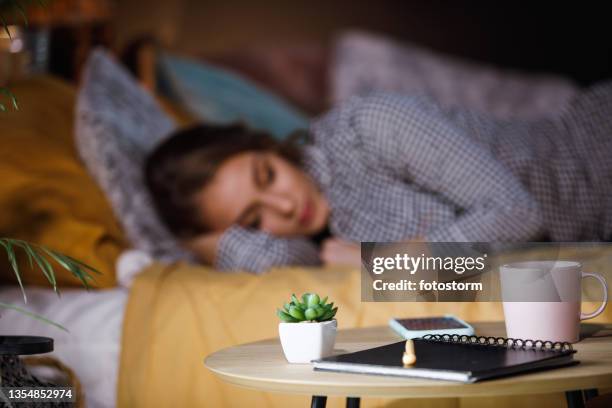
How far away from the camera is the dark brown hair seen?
1.82m

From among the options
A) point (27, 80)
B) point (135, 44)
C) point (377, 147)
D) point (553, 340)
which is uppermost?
point (135, 44)

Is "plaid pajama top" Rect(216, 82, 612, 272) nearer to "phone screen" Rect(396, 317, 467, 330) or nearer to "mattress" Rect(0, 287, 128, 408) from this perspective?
"mattress" Rect(0, 287, 128, 408)

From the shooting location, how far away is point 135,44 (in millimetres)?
2564

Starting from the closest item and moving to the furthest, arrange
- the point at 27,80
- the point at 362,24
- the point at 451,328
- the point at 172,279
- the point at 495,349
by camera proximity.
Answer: the point at 495,349 → the point at 451,328 → the point at 172,279 → the point at 27,80 → the point at 362,24

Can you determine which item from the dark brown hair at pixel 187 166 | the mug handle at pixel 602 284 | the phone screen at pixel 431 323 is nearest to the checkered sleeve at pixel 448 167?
the dark brown hair at pixel 187 166

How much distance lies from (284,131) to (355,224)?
0.88m

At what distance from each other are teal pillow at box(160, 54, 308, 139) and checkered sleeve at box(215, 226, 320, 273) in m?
0.81

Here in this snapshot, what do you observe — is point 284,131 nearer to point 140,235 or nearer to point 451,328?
point 140,235

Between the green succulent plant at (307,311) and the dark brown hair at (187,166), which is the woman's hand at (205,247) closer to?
the dark brown hair at (187,166)

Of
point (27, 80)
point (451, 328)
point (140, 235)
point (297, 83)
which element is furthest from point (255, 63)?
point (451, 328)

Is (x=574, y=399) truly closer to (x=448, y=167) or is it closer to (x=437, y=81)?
(x=448, y=167)

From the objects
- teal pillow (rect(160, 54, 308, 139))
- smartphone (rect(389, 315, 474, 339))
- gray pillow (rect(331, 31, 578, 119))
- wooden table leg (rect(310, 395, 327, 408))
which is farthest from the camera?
gray pillow (rect(331, 31, 578, 119))

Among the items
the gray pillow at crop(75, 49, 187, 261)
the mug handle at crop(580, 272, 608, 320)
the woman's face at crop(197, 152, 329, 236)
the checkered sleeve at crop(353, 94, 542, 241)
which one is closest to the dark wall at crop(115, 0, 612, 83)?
the gray pillow at crop(75, 49, 187, 261)

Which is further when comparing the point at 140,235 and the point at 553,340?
the point at 140,235
